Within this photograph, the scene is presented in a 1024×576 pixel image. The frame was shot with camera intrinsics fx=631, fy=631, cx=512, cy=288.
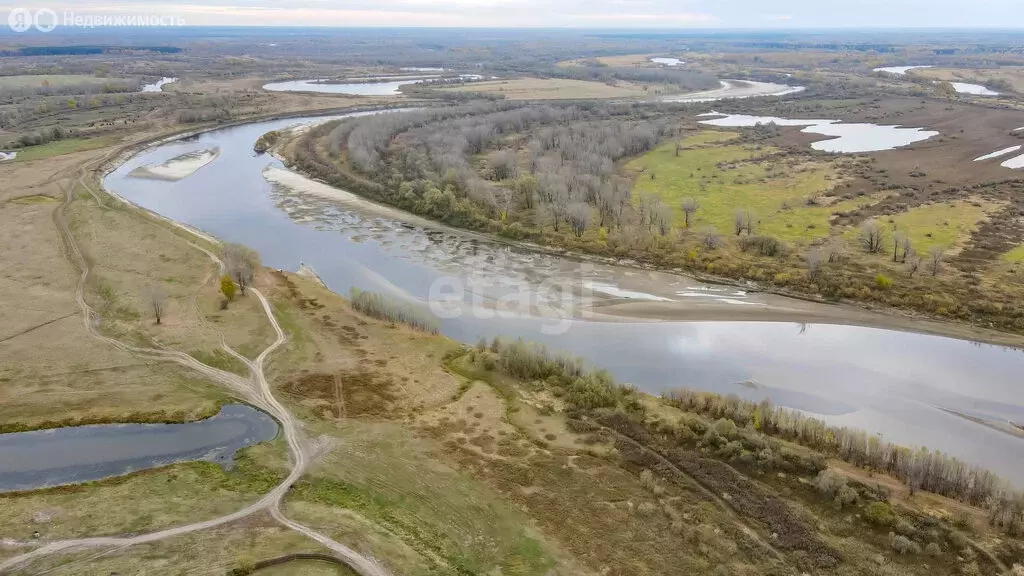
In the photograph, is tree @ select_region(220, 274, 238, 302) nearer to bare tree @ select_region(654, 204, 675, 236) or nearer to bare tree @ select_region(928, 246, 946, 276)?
bare tree @ select_region(654, 204, 675, 236)

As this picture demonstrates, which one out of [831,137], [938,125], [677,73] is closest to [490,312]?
[831,137]

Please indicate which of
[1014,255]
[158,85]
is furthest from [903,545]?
[158,85]

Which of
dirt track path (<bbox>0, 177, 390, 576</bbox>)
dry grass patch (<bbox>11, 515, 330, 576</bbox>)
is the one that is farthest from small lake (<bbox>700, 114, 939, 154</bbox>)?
dry grass patch (<bbox>11, 515, 330, 576</bbox>)

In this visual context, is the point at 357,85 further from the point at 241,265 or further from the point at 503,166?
the point at 241,265

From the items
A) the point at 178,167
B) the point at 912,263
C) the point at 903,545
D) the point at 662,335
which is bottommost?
the point at 903,545

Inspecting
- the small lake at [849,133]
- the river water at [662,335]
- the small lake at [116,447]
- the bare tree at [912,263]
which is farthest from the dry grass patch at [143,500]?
the small lake at [849,133]

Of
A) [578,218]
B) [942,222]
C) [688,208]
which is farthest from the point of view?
[688,208]

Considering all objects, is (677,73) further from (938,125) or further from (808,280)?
(808,280)

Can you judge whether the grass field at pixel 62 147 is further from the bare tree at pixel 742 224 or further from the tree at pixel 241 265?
the bare tree at pixel 742 224
